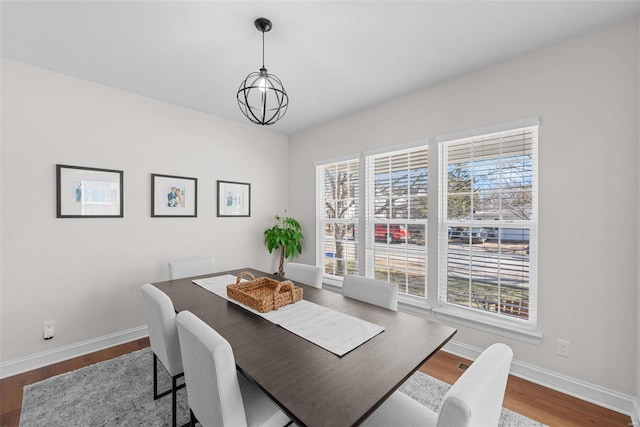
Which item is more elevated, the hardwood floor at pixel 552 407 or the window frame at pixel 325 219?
the window frame at pixel 325 219

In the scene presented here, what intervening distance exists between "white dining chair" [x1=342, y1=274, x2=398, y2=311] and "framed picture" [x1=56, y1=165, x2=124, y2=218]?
8.17 feet

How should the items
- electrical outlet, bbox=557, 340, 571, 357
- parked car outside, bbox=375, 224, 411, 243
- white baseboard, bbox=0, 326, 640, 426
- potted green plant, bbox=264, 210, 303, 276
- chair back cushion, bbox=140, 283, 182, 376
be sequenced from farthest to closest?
potted green plant, bbox=264, 210, 303, 276 < parked car outside, bbox=375, 224, 411, 243 < electrical outlet, bbox=557, 340, 571, 357 < white baseboard, bbox=0, 326, 640, 426 < chair back cushion, bbox=140, 283, 182, 376

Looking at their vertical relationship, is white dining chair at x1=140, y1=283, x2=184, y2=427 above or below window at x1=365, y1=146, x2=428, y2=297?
below

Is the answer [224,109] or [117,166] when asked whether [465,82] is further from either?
[117,166]

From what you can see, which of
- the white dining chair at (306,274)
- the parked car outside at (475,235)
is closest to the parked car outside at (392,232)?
the parked car outside at (475,235)

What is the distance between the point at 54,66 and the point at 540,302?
4575mm

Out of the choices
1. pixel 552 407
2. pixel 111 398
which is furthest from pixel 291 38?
pixel 552 407

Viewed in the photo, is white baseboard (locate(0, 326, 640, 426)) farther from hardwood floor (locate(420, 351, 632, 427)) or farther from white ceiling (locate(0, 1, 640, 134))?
white ceiling (locate(0, 1, 640, 134))

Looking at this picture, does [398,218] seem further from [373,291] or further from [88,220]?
[88,220]

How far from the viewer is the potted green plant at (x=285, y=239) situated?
12.9 ft

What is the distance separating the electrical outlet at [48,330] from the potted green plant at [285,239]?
90.8 inches

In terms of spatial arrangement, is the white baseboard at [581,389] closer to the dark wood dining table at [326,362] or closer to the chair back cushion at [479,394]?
the dark wood dining table at [326,362]

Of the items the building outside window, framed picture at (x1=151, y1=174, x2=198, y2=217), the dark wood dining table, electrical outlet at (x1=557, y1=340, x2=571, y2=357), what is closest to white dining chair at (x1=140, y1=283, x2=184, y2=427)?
the dark wood dining table

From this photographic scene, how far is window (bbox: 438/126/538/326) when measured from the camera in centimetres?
231
